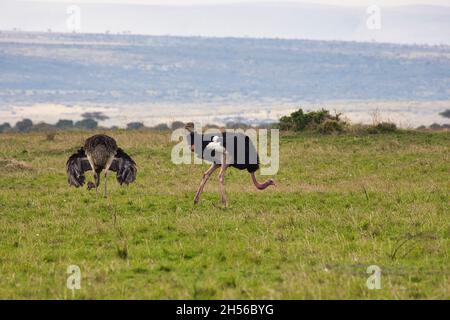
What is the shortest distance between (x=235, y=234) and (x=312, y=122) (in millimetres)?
19251

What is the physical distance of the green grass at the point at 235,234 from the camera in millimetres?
10156

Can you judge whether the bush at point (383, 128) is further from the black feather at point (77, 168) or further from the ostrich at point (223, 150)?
the black feather at point (77, 168)

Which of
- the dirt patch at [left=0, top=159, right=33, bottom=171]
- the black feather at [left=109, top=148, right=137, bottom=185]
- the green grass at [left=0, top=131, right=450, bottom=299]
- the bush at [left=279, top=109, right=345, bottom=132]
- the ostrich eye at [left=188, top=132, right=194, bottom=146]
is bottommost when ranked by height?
the green grass at [left=0, top=131, right=450, bottom=299]

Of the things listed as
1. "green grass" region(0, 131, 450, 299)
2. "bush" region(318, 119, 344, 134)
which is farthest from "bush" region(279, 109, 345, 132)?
"green grass" region(0, 131, 450, 299)

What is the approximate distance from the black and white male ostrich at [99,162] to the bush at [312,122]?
44.1ft

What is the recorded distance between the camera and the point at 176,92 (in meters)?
192

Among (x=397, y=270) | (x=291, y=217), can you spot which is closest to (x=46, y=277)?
(x=397, y=270)

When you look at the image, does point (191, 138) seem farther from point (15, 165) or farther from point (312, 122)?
point (312, 122)

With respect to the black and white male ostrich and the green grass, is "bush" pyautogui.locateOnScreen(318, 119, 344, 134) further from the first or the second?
the black and white male ostrich

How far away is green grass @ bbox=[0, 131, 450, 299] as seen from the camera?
10156 millimetres

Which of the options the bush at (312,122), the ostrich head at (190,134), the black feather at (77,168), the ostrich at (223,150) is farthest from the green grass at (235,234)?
the bush at (312,122)

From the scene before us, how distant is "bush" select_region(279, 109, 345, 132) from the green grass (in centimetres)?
782
